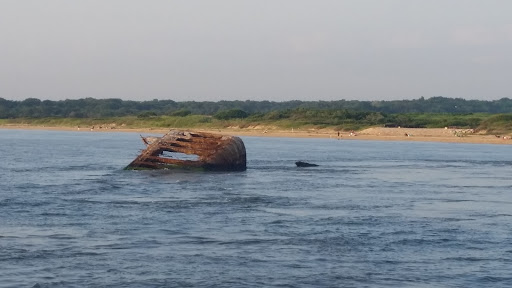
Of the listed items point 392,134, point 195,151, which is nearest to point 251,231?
point 195,151

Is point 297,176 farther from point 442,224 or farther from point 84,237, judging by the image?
point 84,237

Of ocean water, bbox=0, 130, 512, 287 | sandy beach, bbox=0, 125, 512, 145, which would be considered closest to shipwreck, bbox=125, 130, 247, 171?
ocean water, bbox=0, 130, 512, 287

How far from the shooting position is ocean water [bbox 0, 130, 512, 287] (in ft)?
56.3

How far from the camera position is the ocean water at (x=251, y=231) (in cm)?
1717

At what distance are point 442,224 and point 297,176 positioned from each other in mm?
18436

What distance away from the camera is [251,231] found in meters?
22.7

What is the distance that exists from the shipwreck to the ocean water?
2178 mm

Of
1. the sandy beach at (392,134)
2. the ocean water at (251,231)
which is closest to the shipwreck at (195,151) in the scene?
the ocean water at (251,231)

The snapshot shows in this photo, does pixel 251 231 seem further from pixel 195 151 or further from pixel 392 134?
pixel 392 134

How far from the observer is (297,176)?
42844mm

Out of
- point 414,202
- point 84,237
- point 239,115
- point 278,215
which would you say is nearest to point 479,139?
point 239,115

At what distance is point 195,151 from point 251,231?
20631 millimetres

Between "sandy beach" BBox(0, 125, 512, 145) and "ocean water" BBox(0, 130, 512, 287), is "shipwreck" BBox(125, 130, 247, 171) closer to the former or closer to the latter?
"ocean water" BBox(0, 130, 512, 287)

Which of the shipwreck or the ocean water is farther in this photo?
the shipwreck
